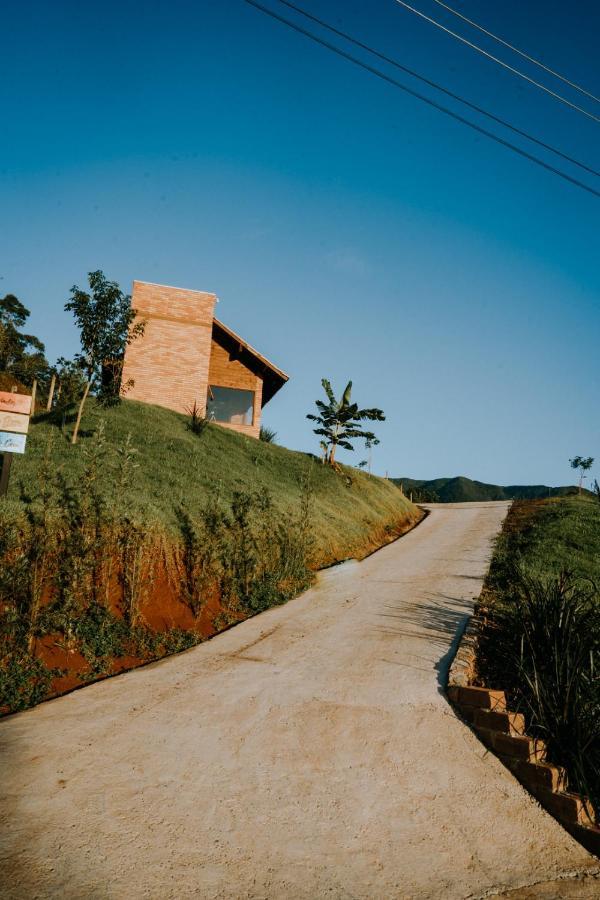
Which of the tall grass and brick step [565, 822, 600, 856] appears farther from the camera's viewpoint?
the tall grass

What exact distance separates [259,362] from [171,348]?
480 centimetres

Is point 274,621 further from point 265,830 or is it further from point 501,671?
point 265,830

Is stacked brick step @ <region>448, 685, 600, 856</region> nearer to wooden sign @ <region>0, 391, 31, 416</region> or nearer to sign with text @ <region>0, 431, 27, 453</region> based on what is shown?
sign with text @ <region>0, 431, 27, 453</region>

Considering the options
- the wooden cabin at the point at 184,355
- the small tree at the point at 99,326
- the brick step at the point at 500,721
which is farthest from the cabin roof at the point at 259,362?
the brick step at the point at 500,721

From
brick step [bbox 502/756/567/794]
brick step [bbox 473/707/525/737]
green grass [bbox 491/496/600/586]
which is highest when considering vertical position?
green grass [bbox 491/496/600/586]

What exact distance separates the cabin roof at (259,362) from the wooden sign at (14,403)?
692 inches

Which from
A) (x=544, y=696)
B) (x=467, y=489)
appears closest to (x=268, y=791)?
(x=544, y=696)

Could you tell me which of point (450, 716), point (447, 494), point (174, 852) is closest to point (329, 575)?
point (450, 716)

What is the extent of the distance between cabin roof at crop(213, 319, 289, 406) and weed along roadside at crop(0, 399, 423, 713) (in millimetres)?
11612

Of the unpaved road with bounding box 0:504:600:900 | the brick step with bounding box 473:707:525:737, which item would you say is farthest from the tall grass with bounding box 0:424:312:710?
the brick step with bounding box 473:707:525:737

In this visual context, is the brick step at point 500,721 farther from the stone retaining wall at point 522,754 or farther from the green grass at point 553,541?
the green grass at point 553,541

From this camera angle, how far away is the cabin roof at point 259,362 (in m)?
26.5

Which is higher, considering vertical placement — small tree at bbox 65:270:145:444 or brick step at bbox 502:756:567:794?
small tree at bbox 65:270:145:444

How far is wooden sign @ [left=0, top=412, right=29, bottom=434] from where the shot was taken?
29.5 feet
